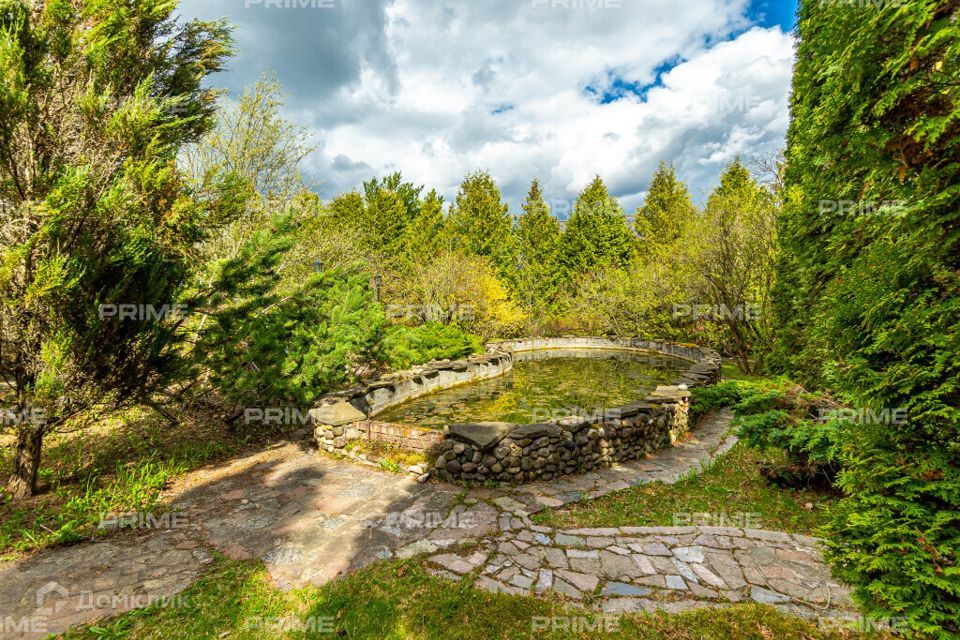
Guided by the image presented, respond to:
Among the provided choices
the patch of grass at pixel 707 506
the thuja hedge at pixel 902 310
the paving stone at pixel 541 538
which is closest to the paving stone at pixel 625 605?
the paving stone at pixel 541 538

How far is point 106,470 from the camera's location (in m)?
5.74

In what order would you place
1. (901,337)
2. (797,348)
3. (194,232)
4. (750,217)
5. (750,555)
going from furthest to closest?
(750,217), (797,348), (194,232), (750,555), (901,337)

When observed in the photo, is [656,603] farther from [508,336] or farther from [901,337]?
[508,336]

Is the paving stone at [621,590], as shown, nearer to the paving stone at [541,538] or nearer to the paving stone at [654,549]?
the paving stone at [654,549]

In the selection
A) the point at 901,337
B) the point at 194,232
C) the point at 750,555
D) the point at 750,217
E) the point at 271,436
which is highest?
the point at 750,217

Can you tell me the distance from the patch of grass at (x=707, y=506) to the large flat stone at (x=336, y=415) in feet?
12.9

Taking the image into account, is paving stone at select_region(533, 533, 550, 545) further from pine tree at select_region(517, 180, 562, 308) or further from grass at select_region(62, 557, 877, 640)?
pine tree at select_region(517, 180, 562, 308)

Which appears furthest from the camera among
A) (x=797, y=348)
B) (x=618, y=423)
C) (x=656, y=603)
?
(x=797, y=348)

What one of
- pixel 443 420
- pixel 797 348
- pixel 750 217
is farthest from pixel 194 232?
pixel 750 217

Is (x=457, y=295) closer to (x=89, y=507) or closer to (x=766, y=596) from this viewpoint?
(x=89, y=507)

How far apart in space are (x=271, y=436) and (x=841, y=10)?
9832 millimetres

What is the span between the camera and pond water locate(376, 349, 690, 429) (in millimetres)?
9078

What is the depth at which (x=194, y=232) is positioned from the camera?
562 centimetres

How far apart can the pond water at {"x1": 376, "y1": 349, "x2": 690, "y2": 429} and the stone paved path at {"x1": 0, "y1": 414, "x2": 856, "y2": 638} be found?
8.85 ft
